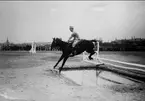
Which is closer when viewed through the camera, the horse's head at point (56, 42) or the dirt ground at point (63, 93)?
the dirt ground at point (63, 93)

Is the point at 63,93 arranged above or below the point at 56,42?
below

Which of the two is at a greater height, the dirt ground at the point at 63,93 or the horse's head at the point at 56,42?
the horse's head at the point at 56,42

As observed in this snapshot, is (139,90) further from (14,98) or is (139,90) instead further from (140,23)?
(140,23)

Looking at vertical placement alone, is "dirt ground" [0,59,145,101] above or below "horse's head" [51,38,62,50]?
below

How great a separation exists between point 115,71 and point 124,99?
372 centimetres

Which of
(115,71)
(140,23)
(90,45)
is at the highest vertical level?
(140,23)

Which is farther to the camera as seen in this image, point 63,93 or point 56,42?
point 56,42

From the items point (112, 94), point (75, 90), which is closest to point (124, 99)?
point (112, 94)

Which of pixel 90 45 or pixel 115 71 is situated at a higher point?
pixel 90 45

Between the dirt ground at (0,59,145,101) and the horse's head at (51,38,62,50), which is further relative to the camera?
the horse's head at (51,38,62,50)

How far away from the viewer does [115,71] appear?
724 centimetres

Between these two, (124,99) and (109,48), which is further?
(109,48)

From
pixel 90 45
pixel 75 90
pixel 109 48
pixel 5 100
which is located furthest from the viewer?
pixel 109 48

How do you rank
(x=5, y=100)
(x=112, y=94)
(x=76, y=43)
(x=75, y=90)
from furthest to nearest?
(x=76, y=43) < (x=75, y=90) < (x=112, y=94) < (x=5, y=100)
